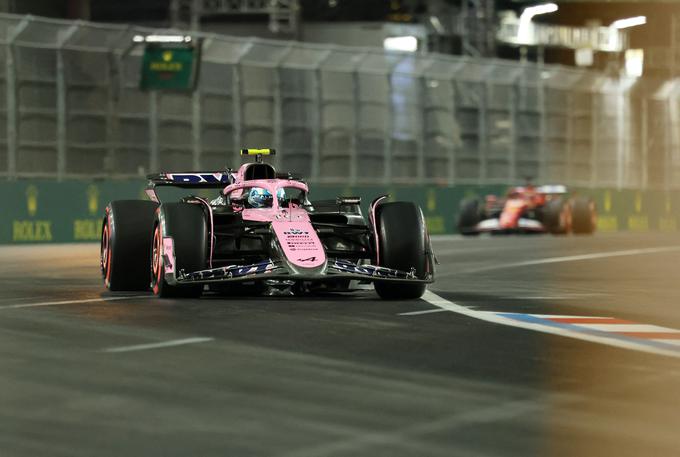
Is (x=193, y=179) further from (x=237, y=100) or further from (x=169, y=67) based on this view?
(x=237, y=100)

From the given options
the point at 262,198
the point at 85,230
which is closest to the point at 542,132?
the point at 85,230

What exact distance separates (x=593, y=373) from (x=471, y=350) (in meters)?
1.24

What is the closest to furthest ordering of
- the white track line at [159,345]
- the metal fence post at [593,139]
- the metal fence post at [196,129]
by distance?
the white track line at [159,345] < the metal fence post at [196,129] < the metal fence post at [593,139]

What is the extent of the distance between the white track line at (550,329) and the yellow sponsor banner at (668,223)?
34.9m

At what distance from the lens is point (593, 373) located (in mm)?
8734

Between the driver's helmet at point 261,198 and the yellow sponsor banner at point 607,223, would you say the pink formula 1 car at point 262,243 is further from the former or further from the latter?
the yellow sponsor banner at point 607,223

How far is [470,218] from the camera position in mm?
35938

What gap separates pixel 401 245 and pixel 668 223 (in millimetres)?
35704

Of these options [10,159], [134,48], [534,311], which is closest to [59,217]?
[10,159]

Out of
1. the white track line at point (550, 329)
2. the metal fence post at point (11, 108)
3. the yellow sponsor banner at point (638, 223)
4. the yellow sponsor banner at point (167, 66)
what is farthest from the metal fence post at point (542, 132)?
the white track line at point (550, 329)

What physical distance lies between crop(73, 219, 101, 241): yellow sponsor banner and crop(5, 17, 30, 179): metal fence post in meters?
1.80

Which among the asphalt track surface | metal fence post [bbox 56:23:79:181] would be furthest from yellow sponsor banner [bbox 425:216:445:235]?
the asphalt track surface

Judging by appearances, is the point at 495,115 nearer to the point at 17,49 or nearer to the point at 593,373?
the point at 17,49

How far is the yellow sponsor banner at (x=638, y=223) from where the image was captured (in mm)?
46219
